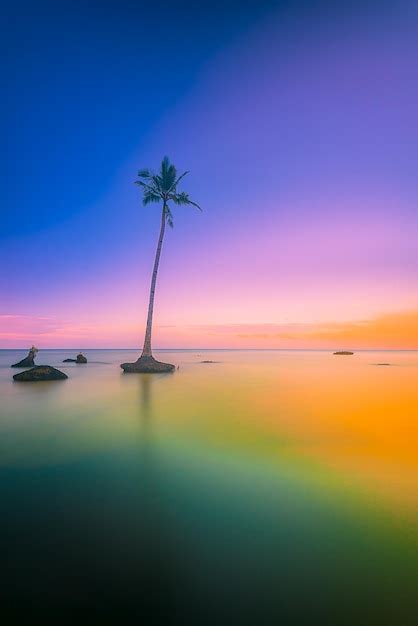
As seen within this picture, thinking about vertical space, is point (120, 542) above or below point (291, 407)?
above

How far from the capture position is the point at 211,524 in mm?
3318

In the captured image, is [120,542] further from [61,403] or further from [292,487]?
[61,403]

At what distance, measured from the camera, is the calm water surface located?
2.18m

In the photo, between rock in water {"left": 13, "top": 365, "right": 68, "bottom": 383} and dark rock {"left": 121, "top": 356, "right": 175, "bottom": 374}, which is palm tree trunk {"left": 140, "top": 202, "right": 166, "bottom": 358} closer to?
dark rock {"left": 121, "top": 356, "right": 175, "bottom": 374}

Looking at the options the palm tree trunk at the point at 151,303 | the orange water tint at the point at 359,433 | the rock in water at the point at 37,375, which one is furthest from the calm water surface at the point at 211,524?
the palm tree trunk at the point at 151,303

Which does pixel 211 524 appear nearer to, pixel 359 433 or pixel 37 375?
pixel 359 433

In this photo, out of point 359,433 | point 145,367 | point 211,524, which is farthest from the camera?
point 145,367

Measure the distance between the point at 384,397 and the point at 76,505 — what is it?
1454 centimetres

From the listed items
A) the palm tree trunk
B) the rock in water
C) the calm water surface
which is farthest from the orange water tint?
the rock in water

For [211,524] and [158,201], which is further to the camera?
[158,201]

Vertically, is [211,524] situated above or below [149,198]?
below

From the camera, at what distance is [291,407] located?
11.3m

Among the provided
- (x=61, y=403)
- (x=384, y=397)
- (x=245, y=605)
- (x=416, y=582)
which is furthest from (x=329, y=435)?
(x=61, y=403)

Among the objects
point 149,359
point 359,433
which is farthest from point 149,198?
point 359,433
